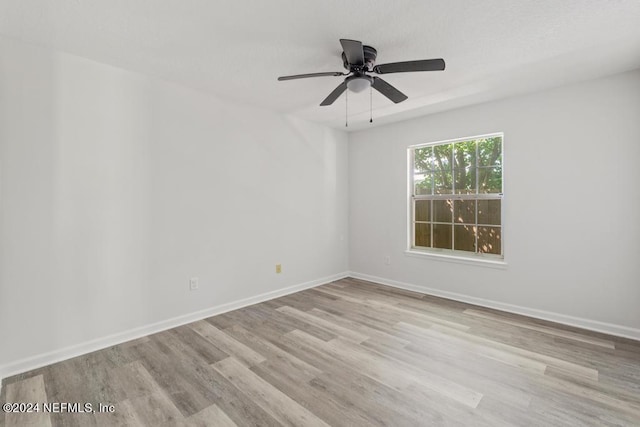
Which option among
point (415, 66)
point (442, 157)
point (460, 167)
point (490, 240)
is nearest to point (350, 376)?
point (415, 66)

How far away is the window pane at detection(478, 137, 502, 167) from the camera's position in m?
3.61

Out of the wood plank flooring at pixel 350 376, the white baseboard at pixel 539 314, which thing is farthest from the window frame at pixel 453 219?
the wood plank flooring at pixel 350 376

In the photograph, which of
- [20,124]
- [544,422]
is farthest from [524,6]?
[20,124]

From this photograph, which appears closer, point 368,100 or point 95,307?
point 95,307

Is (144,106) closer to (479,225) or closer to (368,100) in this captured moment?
(368,100)

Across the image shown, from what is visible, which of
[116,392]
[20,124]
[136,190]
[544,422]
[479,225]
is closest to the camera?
[544,422]

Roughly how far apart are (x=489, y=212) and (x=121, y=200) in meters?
4.03

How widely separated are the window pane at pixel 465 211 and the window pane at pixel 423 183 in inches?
17.0

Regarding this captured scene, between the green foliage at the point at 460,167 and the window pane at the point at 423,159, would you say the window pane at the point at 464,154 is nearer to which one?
the green foliage at the point at 460,167

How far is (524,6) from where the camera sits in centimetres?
186

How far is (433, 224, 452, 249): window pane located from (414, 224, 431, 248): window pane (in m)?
0.09

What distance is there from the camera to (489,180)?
370 centimetres

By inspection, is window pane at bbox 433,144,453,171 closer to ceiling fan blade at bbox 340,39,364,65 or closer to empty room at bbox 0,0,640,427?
empty room at bbox 0,0,640,427

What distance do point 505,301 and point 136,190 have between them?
4.13 m
